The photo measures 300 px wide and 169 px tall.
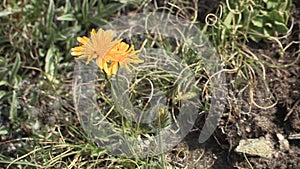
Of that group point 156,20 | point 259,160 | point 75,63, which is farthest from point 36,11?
point 259,160

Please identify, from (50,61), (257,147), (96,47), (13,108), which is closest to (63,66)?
(50,61)

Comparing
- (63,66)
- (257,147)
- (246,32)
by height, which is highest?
(246,32)

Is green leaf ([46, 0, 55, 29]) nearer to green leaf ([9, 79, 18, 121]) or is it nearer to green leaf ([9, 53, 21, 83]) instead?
green leaf ([9, 53, 21, 83])

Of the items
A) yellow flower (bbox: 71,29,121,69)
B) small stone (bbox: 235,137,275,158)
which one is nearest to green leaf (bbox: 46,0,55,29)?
yellow flower (bbox: 71,29,121,69)

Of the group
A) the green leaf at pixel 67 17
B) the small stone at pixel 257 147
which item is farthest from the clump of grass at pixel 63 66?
the small stone at pixel 257 147

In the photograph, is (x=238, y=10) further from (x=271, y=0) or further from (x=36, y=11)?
(x=36, y=11)

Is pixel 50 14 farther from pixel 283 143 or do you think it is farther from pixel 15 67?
pixel 283 143

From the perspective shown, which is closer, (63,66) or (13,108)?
(13,108)

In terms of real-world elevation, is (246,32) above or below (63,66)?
above

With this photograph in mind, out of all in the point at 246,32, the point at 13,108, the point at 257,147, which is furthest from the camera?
the point at 246,32

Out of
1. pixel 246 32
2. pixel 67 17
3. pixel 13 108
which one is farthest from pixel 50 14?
pixel 246 32

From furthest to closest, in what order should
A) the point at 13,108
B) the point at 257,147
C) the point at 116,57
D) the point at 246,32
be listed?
the point at 246,32 → the point at 13,108 → the point at 257,147 → the point at 116,57

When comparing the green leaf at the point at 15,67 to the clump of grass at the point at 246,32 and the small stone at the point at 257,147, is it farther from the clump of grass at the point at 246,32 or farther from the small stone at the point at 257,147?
the small stone at the point at 257,147
